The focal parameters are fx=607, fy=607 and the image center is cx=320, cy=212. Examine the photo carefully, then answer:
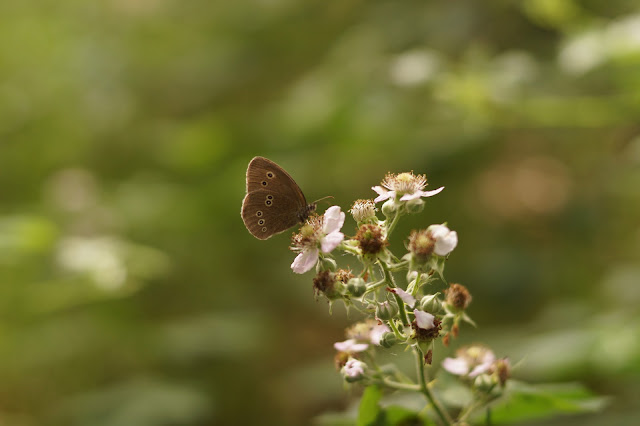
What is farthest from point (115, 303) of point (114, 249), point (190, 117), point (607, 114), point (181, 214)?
point (607, 114)

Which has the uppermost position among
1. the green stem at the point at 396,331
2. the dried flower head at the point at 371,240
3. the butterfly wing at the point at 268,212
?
the butterfly wing at the point at 268,212

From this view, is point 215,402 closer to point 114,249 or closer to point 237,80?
point 114,249

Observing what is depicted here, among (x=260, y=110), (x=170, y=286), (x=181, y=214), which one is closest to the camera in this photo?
(x=181, y=214)

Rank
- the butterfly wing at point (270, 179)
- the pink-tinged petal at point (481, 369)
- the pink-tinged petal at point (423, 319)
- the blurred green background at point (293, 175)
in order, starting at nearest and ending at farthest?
1. the pink-tinged petal at point (423, 319)
2. the pink-tinged petal at point (481, 369)
3. the butterfly wing at point (270, 179)
4. the blurred green background at point (293, 175)

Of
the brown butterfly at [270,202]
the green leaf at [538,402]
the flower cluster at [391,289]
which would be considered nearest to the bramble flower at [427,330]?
the flower cluster at [391,289]

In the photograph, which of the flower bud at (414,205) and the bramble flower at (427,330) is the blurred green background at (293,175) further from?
the bramble flower at (427,330)

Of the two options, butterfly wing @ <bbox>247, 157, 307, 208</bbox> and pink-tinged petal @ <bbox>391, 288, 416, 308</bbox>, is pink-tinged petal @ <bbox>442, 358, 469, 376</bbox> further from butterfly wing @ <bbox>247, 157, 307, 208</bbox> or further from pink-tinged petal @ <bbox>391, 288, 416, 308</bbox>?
butterfly wing @ <bbox>247, 157, 307, 208</bbox>

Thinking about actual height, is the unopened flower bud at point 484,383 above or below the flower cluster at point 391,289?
below

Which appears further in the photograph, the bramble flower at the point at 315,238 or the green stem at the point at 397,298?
the bramble flower at the point at 315,238
